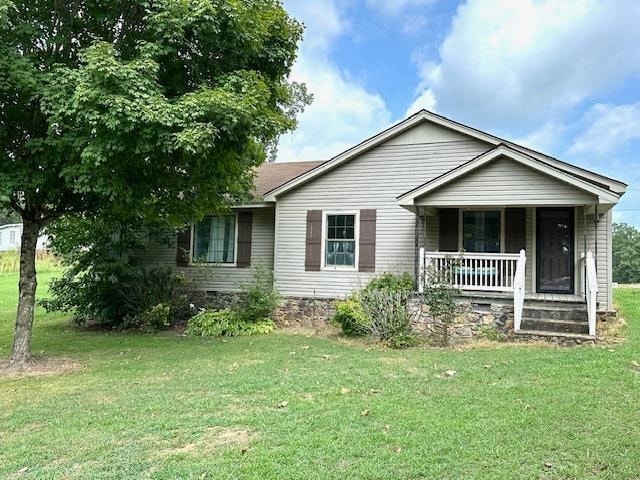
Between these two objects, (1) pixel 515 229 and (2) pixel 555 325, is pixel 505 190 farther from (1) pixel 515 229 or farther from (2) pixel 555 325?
(2) pixel 555 325

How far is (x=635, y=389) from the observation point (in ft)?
18.7

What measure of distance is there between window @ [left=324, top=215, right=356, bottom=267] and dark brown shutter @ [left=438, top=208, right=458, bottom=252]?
2.11 metres

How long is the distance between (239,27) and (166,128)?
6.72 feet

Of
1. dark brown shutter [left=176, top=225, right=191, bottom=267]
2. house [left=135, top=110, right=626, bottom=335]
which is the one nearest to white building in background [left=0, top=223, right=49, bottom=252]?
house [left=135, top=110, right=626, bottom=335]

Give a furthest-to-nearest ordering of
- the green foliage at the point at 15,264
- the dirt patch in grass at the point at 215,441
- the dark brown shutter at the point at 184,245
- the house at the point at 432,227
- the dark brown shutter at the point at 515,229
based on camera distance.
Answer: the green foliage at the point at 15,264, the dark brown shutter at the point at 184,245, the dark brown shutter at the point at 515,229, the house at the point at 432,227, the dirt patch in grass at the point at 215,441

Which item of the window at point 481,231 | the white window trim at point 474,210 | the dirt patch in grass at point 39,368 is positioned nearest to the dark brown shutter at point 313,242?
the white window trim at point 474,210

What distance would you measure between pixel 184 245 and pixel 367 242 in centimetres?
538

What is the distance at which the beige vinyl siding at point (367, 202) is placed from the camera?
38.7 feet

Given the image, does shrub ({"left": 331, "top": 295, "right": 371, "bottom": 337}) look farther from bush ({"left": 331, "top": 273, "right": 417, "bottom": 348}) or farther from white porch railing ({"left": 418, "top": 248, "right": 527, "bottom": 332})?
white porch railing ({"left": 418, "top": 248, "right": 527, "bottom": 332})

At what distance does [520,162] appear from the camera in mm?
9586

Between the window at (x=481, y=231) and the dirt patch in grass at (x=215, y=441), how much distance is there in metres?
8.25

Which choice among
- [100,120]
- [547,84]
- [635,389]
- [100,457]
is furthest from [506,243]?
[547,84]

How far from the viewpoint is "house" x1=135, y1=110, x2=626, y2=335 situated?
9.72 meters

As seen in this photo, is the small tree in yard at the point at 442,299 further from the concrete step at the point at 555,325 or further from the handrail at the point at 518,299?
the concrete step at the point at 555,325
